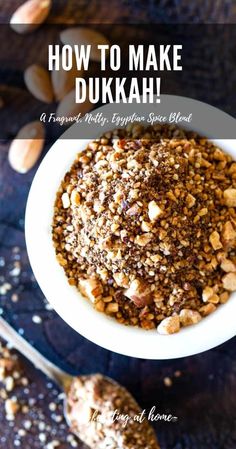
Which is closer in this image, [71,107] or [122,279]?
[122,279]

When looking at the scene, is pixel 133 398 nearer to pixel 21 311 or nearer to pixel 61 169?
pixel 21 311

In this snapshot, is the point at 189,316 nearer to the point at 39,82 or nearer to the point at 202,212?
the point at 202,212

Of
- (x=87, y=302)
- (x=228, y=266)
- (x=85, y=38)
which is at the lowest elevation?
(x=87, y=302)

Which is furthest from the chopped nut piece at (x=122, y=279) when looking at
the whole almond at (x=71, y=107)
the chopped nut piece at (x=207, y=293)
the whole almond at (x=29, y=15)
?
the whole almond at (x=29, y=15)

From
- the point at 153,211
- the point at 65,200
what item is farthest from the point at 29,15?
the point at 153,211

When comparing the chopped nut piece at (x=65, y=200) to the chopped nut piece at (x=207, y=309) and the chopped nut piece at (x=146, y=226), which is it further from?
the chopped nut piece at (x=207, y=309)

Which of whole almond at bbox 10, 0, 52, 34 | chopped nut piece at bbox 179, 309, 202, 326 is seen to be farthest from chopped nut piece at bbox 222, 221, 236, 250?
whole almond at bbox 10, 0, 52, 34

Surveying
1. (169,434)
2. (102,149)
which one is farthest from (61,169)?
(169,434)
